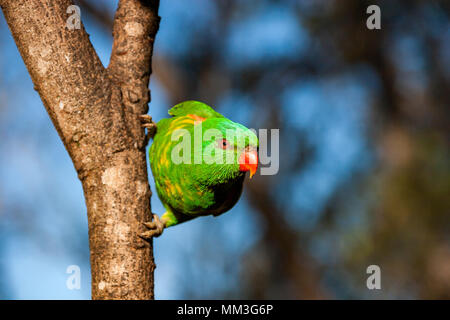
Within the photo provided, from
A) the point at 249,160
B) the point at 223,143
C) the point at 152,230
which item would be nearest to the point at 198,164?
the point at 223,143

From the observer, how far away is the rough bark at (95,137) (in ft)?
8.15

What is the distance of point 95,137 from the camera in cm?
255

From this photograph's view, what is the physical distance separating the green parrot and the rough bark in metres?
0.17

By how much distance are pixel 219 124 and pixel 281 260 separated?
5.20 meters

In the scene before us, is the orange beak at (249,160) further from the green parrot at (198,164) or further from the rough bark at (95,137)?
the rough bark at (95,137)

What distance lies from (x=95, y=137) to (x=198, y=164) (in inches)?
23.9

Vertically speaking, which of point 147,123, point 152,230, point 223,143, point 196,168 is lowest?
point 152,230

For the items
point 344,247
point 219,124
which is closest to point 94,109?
point 219,124

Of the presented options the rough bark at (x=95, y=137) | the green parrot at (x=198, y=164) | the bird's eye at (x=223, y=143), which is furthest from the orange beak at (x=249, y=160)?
the rough bark at (x=95, y=137)

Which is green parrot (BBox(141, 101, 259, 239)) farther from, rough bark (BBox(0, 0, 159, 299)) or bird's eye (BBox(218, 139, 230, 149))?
rough bark (BBox(0, 0, 159, 299))

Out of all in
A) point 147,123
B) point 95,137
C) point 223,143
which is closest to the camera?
point 95,137

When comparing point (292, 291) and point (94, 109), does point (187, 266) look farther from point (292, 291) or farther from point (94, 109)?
point (94, 109)

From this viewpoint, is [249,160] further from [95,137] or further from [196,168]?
[95,137]

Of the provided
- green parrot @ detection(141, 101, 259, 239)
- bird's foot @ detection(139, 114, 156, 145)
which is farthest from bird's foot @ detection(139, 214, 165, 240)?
bird's foot @ detection(139, 114, 156, 145)
